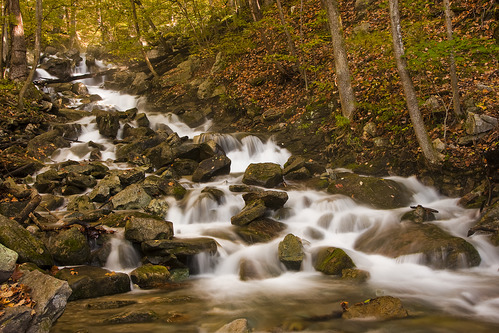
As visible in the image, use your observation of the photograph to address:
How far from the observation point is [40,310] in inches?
140

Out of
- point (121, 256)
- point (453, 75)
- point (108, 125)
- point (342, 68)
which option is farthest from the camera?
point (108, 125)

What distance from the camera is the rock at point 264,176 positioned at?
10367 mm

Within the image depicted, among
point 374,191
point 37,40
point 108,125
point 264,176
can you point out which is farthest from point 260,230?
point 37,40

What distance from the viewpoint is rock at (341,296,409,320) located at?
4.43 metres

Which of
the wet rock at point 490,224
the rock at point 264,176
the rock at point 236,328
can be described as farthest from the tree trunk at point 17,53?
the wet rock at point 490,224

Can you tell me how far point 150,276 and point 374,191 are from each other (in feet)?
20.4

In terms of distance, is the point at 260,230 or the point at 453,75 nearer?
the point at 453,75

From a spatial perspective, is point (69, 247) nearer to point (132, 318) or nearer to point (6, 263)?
point (6, 263)

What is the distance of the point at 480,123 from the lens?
7.72 meters

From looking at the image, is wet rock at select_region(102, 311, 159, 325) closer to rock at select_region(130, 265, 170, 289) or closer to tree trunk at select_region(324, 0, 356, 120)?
rock at select_region(130, 265, 170, 289)

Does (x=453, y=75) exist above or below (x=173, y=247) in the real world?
above

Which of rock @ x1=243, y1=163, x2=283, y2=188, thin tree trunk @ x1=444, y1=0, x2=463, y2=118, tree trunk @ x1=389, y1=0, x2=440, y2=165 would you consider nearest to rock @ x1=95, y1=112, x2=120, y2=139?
rock @ x1=243, y1=163, x2=283, y2=188

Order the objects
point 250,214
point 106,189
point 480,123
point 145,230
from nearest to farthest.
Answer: point 145,230, point 480,123, point 250,214, point 106,189

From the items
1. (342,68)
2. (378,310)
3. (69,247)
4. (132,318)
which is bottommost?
(132,318)
